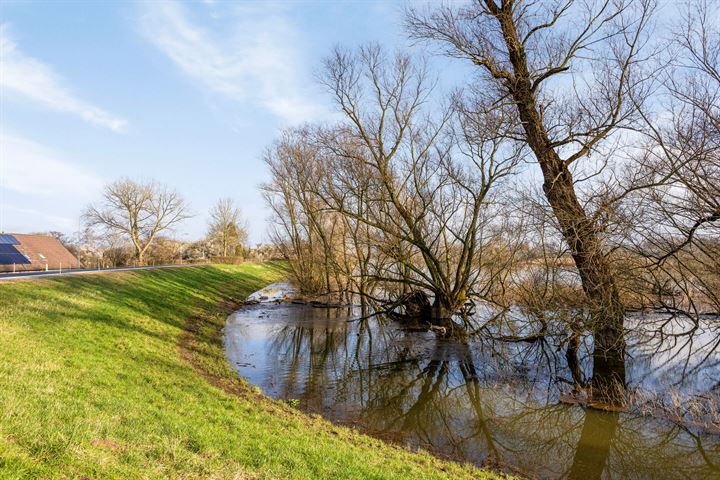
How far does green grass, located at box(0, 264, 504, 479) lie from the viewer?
4.42 m

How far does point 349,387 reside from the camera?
1149cm

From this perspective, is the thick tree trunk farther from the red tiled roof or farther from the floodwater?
the red tiled roof

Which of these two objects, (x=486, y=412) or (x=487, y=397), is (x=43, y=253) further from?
(x=486, y=412)

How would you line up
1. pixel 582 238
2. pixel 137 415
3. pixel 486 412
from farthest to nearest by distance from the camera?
1. pixel 486 412
2. pixel 582 238
3. pixel 137 415

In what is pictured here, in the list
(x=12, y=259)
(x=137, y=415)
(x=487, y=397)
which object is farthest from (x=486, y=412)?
(x=12, y=259)

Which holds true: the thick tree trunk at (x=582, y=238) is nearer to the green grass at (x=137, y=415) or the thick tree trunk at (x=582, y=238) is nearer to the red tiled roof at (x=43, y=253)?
the green grass at (x=137, y=415)

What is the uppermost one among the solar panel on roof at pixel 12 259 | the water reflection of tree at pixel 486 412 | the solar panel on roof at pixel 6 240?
the solar panel on roof at pixel 6 240

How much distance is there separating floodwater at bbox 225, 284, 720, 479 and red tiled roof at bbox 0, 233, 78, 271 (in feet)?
65.4

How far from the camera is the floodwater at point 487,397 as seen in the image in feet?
24.6

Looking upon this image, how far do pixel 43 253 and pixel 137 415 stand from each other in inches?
1261

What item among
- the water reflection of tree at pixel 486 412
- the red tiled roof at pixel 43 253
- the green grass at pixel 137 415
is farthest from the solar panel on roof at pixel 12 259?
the water reflection of tree at pixel 486 412

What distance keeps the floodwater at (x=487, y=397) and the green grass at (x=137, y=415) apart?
1.23 meters

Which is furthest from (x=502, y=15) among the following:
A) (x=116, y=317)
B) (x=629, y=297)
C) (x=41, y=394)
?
(x=116, y=317)

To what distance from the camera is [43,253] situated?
3111 centimetres
